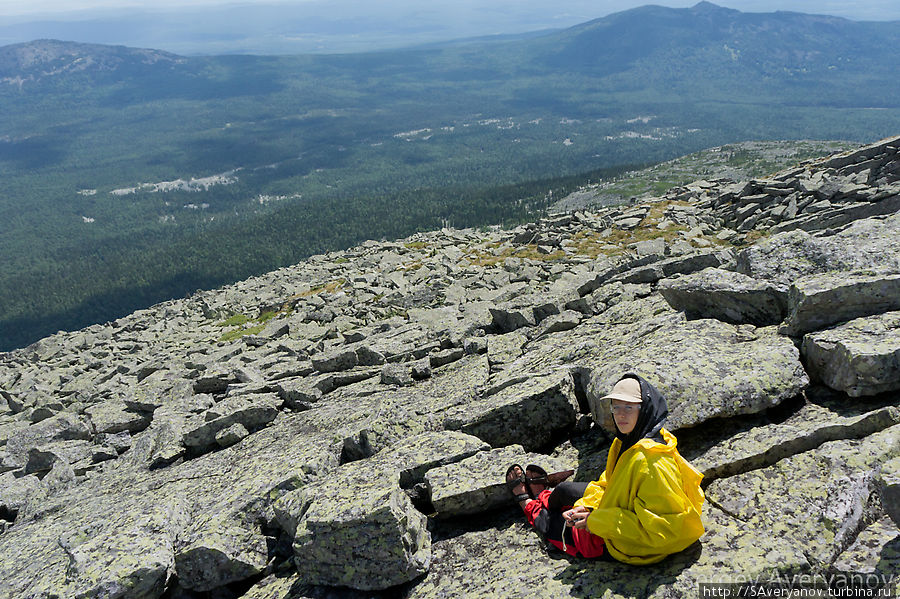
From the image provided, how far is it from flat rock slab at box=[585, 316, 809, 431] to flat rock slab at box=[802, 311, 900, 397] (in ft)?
1.69

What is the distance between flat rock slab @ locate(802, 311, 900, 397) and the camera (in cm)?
1009

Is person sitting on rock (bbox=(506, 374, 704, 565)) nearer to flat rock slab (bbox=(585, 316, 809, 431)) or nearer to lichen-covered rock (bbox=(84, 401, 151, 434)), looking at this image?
flat rock slab (bbox=(585, 316, 809, 431))

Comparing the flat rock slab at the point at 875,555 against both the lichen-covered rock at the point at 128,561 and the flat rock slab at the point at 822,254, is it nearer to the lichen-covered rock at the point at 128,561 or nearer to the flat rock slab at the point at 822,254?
the flat rock slab at the point at 822,254

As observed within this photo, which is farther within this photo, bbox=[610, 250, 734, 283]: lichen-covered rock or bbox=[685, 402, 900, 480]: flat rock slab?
bbox=[610, 250, 734, 283]: lichen-covered rock

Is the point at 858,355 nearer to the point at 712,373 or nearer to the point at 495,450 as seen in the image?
the point at 712,373

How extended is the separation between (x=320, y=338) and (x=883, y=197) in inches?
1640

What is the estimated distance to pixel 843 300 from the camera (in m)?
11.9

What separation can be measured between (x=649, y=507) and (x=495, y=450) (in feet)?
14.9

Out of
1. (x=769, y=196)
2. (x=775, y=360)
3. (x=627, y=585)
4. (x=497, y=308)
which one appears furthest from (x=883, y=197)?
(x=627, y=585)

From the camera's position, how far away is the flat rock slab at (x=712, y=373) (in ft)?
34.0

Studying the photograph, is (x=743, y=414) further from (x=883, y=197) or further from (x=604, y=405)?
(x=883, y=197)

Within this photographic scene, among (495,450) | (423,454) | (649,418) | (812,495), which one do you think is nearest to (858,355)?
(812,495)

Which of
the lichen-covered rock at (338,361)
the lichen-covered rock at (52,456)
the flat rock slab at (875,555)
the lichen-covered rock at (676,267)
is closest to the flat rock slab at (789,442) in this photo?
the flat rock slab at (875,555)

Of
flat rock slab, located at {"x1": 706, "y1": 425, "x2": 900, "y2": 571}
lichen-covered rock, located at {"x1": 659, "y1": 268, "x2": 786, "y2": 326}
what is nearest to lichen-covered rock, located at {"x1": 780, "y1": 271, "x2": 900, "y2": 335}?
lichen-covered rock, located at {"x1": 659, "y1": 268, "x2": 786, "y2": 326}
